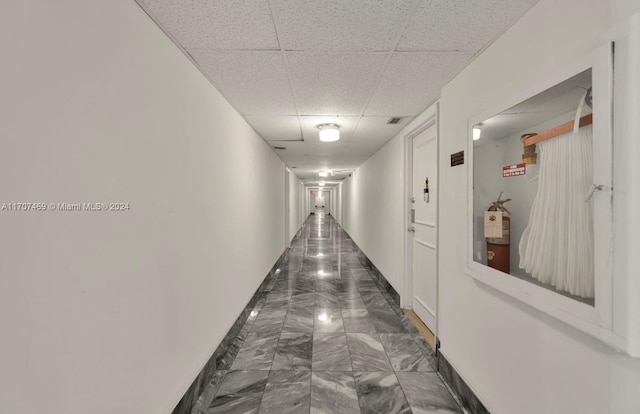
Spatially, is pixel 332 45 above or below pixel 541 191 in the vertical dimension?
→ above

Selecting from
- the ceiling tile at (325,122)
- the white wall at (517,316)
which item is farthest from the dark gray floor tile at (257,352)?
the ceiling tile at (325,122)

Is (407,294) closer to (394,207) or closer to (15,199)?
(394,207)

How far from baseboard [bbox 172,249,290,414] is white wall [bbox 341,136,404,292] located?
89.2 inches

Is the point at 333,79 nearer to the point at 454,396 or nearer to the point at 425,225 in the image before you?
the point at 425,225

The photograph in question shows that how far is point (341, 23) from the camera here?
56.7 inches

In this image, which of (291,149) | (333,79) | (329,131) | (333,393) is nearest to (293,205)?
(291,149)

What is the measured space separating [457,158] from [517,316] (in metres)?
1.20

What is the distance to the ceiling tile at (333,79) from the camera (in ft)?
5.90

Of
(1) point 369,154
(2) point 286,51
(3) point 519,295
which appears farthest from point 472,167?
(1) point 369,154

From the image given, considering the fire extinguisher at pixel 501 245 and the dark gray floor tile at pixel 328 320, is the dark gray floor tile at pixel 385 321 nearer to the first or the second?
the dark gray floor tile at pixel 328 320

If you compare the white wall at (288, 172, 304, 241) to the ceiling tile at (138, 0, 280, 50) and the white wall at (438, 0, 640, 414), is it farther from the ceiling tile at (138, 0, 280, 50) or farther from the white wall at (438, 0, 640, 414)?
the ceiling tile at (138, 0, 280, 50)

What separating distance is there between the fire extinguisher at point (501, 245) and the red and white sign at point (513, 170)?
144 millimetres

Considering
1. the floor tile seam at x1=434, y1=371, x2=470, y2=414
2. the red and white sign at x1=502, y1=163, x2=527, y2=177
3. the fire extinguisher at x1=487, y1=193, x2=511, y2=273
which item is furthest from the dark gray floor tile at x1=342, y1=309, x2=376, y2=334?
the red and white sign at x1=502, y1=163, x2=527, y2=177

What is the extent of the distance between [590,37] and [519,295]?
1215 millimetres
